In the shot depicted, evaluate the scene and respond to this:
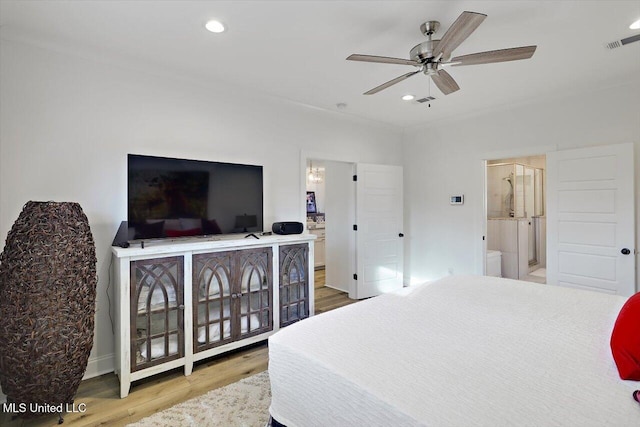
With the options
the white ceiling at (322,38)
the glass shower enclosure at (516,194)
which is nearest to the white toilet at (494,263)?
the glass shower enclosure at (516,194)

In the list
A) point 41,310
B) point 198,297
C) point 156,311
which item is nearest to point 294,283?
point 198,297

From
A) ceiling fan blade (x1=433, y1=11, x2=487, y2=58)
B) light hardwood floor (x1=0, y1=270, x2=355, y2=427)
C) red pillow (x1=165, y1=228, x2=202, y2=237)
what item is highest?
ceiling fan blade (x1=433, y1=11, x2=487, y2=58)

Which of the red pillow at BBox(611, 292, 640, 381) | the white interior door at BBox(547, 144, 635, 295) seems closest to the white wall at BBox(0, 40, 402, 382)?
the red pillow at BBox(611, 292, 640, 381)

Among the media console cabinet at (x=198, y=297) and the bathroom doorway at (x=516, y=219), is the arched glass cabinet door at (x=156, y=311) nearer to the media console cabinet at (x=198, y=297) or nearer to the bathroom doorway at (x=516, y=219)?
the media console cabinet at (x=198, y=297)

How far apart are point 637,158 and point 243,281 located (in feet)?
13.3

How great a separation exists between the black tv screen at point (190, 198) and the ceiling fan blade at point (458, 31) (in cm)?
207

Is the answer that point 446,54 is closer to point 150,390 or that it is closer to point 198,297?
point 198,297

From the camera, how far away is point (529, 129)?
12.7 feet

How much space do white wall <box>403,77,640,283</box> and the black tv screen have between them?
283 cm

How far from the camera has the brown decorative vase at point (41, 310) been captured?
74.0 inches

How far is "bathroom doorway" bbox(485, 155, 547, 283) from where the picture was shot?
17.9 feet

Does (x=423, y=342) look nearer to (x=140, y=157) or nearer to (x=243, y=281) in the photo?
(x=243, y=281)

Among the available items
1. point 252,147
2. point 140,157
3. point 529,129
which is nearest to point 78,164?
A: point 140,157

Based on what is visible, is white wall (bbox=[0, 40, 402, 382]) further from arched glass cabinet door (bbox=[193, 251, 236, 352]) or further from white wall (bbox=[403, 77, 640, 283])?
white wall (bbox=[403, 77, 640, 283])
